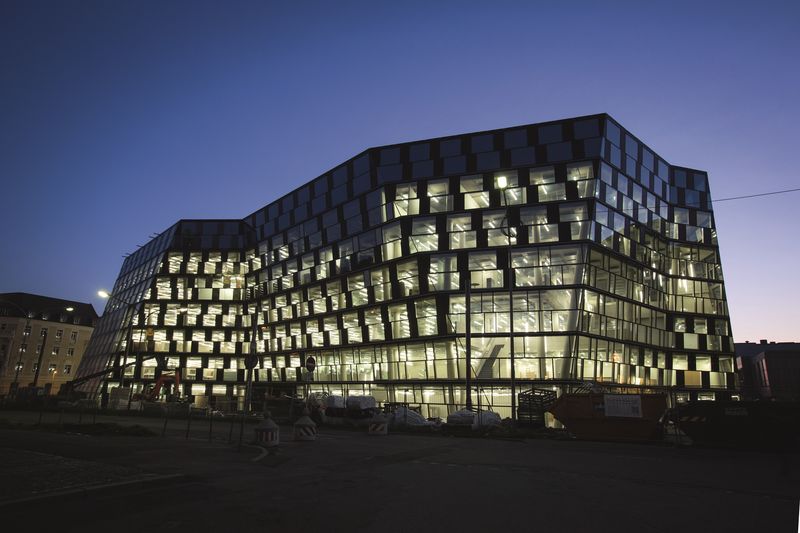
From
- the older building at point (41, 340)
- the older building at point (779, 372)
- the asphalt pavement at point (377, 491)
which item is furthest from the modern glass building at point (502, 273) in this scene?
the older building at point (41, 340)

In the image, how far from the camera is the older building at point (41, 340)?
312ft

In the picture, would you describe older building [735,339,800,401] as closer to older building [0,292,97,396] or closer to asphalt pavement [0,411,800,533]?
asphalt pavement [0,411,800,533]

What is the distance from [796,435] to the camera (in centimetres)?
1897

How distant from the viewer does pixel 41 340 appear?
9988 centimetres

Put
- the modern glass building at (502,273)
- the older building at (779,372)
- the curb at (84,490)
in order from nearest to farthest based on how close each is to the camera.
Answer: the curb at (84,490) → the modern glass building at (502,273) → the older building at (779,372)

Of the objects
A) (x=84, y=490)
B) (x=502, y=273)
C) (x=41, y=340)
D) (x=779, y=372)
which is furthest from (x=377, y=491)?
(x=41, y=340)

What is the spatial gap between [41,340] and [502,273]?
94.3m

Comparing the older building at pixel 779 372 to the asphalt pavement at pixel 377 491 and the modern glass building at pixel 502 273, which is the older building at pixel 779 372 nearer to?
the modern glass building at pixel 502 273

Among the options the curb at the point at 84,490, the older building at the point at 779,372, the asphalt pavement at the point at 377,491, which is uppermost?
the older building at the point at 779,372

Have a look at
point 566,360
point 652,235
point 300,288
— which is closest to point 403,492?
point 566,360

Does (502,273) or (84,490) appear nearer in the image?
(84,490)

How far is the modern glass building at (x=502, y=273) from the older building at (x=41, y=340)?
58.5m

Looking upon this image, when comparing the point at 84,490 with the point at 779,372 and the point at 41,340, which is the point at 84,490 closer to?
the point at 779,372

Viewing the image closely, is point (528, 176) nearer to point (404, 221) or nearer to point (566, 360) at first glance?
point (404, 221)
